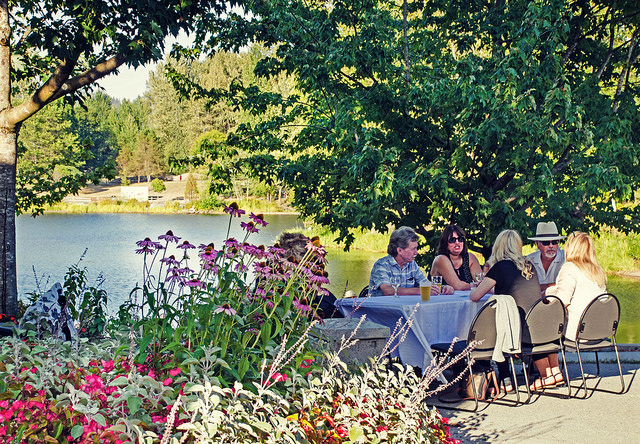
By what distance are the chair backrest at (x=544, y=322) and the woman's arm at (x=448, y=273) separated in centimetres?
94

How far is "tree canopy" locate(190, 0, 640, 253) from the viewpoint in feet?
26.2

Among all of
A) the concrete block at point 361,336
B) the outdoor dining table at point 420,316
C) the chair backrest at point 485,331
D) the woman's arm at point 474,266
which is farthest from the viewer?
the woman's arm at point 474,266

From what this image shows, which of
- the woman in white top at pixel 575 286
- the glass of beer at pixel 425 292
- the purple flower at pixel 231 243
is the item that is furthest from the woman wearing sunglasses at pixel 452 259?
the purple flower at pixel 231 243

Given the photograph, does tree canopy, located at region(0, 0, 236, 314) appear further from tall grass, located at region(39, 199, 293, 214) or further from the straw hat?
tall grass, located at region(39, 199, 293, 214)

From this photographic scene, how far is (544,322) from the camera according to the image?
5652mm

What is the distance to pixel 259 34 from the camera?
9805 mm

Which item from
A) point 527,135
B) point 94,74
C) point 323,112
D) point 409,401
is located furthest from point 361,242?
point 409,401

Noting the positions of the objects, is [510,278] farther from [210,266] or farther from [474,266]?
[210,266]

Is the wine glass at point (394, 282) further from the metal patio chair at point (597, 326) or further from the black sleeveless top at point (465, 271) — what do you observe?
the metal patio chair at point (597, 326)

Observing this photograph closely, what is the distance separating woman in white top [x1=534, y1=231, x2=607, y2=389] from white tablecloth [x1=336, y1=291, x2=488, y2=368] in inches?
28.5

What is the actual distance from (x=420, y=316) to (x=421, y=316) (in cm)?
2

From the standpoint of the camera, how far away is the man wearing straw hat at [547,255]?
22.4 feet

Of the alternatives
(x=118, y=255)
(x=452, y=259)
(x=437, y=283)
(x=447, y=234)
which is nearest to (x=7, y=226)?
(x=437, y=283)

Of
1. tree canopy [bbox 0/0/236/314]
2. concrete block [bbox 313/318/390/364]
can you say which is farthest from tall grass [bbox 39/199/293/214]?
concrete block [bbox 313/318/390/364]
